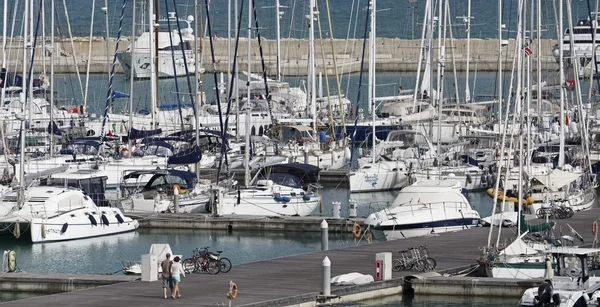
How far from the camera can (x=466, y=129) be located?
65438mm

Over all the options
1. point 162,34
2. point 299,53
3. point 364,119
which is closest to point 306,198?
point 364,119

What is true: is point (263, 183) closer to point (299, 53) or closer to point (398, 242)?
point (398, 242)

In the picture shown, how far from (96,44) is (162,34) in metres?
33.4

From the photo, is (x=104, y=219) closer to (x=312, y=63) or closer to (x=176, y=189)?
(x=176, y=189)

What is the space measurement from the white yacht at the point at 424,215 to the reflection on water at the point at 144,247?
1753mm

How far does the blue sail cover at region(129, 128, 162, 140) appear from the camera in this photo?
5694 centimetres

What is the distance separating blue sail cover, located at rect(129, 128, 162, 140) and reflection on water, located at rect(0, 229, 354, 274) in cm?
1214

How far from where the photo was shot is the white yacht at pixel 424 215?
134ft

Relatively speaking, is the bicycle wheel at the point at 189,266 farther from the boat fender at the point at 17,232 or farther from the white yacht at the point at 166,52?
the white yacht at the point at 166,52

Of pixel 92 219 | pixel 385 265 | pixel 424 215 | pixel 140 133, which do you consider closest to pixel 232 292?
pixel 385 265

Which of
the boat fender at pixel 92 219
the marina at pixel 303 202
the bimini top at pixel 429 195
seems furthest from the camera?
the boat fender at pixel 92 219

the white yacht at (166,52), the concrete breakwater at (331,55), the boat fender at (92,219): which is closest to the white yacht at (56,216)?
the boat fender at (92,219)

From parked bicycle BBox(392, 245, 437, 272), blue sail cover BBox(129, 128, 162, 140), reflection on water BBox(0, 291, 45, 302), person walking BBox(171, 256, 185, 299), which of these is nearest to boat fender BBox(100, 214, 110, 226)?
reflection on water BBox(0, 291, 45, 302)

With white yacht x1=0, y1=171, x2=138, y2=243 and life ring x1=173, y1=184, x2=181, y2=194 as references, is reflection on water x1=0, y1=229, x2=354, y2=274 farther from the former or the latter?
life ring x1=173, y1=184, x2=181, y2=194
